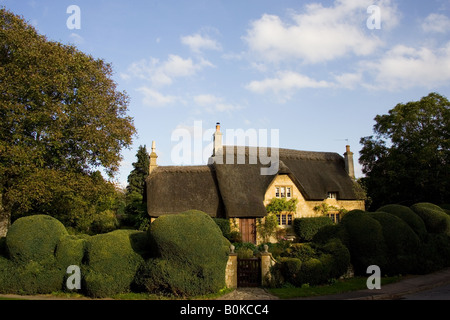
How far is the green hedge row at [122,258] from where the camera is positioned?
1188 centimetres

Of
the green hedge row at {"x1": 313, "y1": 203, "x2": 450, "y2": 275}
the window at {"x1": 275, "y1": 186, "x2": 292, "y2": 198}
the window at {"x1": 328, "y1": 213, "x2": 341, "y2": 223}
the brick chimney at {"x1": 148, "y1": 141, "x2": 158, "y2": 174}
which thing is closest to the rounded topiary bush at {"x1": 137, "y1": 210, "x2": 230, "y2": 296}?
the green hedge row at {"x1": 313, "y1": 203, "x2": 450, "y2": 275}

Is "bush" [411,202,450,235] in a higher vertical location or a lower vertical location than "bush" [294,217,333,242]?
higher

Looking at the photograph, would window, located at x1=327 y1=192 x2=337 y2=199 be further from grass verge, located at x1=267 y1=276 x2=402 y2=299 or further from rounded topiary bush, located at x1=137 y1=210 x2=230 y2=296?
rounded topiary bush, located at x1=137 y1=210 x2=230 y2=296

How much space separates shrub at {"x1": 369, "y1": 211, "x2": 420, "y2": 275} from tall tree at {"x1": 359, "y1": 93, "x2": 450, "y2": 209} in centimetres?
1703

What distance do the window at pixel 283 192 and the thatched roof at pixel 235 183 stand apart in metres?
0.90

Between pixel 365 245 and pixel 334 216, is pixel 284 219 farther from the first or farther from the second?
pixel 365 245

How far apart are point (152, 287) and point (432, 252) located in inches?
515

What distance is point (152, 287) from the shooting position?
12.0 metres

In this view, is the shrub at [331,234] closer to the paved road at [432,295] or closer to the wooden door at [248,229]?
the paved road at [432,295]

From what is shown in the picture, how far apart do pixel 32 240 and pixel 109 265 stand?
3.37m

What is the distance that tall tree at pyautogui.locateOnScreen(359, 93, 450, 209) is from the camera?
3062cm

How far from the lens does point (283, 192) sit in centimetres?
2825

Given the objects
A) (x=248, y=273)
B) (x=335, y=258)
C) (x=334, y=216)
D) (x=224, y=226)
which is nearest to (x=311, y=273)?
(x=335, y=258)

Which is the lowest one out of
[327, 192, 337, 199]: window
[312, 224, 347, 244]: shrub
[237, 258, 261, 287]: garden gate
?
[237, 258, 261, 287]: garden gate
